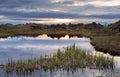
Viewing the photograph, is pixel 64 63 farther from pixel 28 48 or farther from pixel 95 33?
pixel 95 33

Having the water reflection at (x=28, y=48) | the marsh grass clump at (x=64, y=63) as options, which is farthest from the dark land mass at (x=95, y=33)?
the marsh grass clump at (x=64, y=63)

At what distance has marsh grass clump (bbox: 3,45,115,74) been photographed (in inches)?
1335

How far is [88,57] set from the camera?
3853 centimetres

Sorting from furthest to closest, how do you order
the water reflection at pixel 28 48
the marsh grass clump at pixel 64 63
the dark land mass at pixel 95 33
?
1. the dark land mass at pixel 95 33
2. the water reflection at pixel 28 48
3. the marsh grass clump at pixel 64 63

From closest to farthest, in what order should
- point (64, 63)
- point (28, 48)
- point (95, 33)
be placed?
point (64, 63) < point (28, 48) < point (95, 33)

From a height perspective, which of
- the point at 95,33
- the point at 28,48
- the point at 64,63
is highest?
the point at 64,63

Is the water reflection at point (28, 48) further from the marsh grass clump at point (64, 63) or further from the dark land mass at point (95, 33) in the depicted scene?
the marsh grass clump at point (64, 63)

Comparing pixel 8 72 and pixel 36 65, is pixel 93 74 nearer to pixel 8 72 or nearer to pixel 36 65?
pixel 36 65

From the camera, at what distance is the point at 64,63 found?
3603 cm

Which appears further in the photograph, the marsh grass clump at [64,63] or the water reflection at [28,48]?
the water reflection at [28,48]

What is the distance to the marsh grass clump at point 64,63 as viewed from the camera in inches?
1335

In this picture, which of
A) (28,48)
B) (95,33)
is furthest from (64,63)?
(95,33)

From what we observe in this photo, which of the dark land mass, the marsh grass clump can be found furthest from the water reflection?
the marsh grass clump

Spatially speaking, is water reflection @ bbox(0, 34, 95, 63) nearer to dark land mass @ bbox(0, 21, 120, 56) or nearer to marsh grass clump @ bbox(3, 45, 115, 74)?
dark land mass @ bbox(0, 21, 120, 56)
